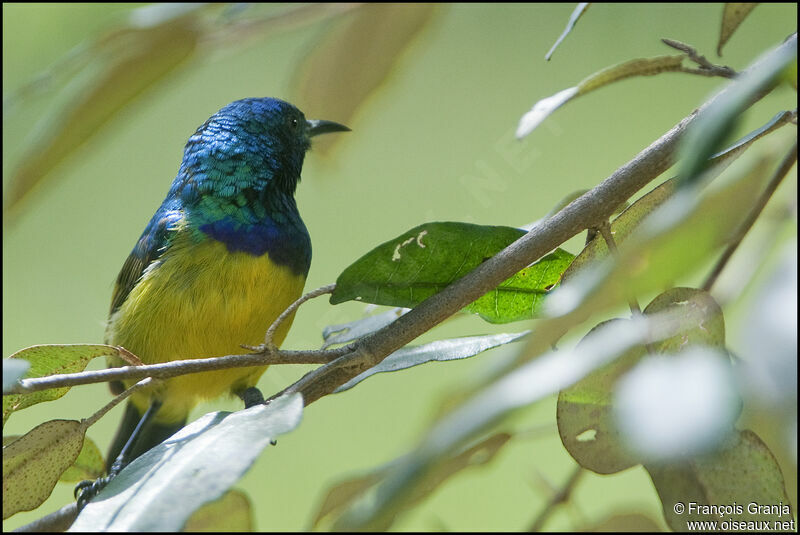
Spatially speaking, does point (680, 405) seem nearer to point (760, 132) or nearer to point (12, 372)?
point (760, 132)

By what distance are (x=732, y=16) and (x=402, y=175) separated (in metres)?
2.31

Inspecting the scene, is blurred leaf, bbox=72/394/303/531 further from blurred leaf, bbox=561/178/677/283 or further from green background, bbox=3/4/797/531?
green background, bbox=3/4/797/531

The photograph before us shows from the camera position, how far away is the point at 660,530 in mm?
1176

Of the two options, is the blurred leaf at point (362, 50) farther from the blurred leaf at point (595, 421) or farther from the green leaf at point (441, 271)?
the blurred leaf at point (595, 421)

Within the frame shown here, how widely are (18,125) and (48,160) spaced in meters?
2.44

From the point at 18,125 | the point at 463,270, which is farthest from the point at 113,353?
the point at 18,125

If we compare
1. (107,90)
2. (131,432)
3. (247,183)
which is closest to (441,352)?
(107,90)

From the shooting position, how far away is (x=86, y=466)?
4.01ft

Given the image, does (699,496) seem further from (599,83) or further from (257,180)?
(257,180)

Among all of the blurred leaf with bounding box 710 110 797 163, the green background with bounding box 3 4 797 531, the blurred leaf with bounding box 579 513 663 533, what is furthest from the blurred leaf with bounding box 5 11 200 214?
the green background with bounding box 3 4 797 531

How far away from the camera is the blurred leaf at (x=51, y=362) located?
2.88 feet

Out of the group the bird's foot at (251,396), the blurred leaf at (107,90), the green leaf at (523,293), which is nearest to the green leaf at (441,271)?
the green leaf at (523,293)

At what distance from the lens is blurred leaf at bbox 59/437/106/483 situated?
1.21 meters

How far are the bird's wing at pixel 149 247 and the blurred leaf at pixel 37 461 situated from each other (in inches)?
25.4
